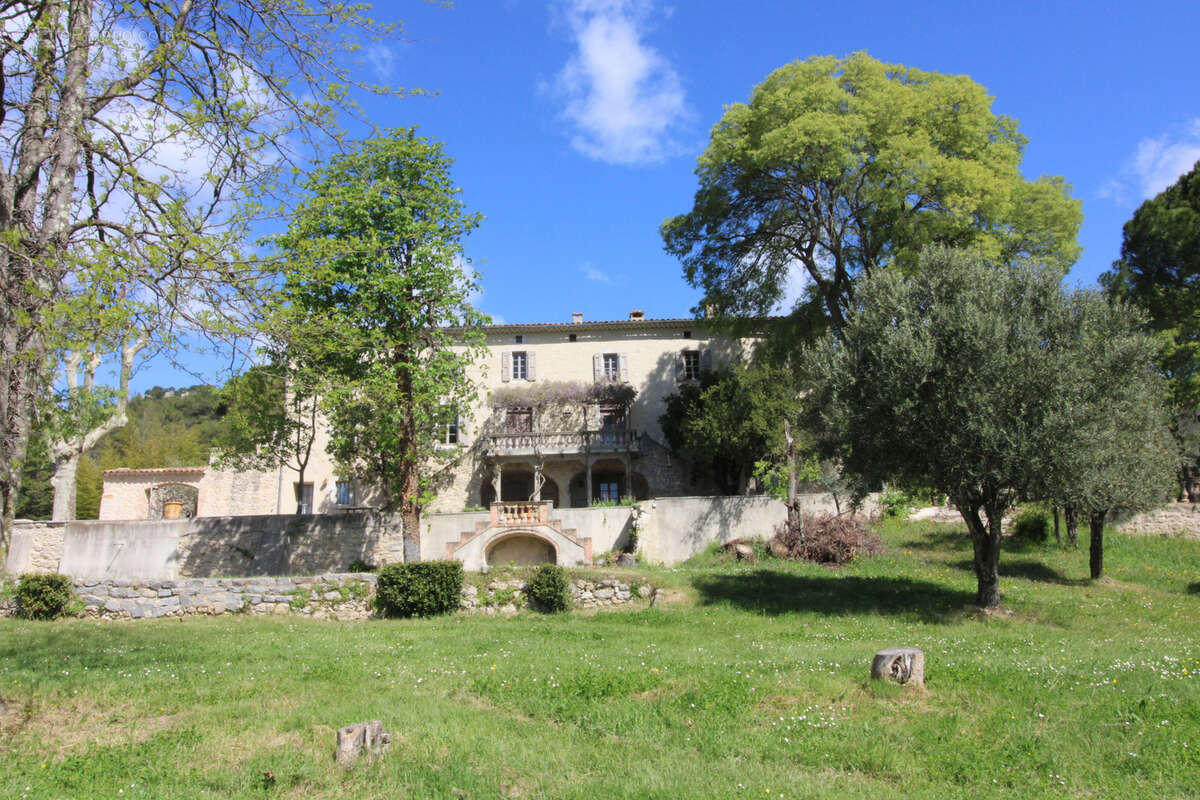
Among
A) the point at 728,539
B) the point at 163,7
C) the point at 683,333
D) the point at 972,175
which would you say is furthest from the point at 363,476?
the point at 972,175

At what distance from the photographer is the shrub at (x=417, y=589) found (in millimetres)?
16031

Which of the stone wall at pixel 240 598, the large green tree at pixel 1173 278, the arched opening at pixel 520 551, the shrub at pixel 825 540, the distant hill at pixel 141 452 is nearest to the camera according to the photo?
the stone wall at pixel 240 598

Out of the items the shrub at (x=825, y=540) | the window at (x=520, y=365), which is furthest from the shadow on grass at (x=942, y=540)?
the window at (x=520, y=365)

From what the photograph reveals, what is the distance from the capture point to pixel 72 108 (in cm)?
754

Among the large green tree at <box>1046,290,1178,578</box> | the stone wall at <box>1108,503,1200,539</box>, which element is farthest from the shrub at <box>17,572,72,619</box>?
the stone wall at <box>1108,503,1200,539</box>

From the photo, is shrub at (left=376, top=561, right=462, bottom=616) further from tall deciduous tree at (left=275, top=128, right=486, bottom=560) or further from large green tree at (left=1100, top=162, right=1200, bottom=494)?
large green tree at (left=1100, top=162, right=1200, bottom=494)

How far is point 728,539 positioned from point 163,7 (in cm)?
1960

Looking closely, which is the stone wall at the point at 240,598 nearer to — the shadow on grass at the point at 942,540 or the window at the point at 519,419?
the shadow on grass at the point at 942,540

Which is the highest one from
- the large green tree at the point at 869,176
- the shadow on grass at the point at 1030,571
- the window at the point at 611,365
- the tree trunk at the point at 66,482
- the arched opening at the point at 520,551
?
the large green tree at the point at 869,176

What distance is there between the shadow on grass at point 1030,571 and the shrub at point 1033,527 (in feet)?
7.12

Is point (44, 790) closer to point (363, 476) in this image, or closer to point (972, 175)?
point (363, 476)

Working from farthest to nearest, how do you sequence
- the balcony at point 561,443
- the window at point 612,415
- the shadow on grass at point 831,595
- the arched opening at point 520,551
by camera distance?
the window at point 612,415, the balcony at point 561,443, the arched opening at point 520,551, the shadow on grass at point 831,595

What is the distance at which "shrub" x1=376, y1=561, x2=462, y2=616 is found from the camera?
52.6 ft

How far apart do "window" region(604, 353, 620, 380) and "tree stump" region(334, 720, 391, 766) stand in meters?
27.8
